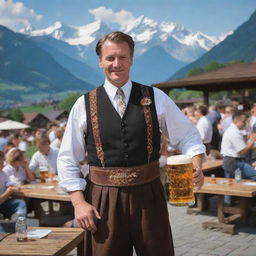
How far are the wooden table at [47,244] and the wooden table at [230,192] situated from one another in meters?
2.39

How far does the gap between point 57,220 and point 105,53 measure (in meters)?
4.15

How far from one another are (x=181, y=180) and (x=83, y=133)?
1.47ft

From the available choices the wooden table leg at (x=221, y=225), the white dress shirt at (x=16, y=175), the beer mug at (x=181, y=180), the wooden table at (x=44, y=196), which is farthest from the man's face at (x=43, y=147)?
the beer mug at (x=181, y=180)

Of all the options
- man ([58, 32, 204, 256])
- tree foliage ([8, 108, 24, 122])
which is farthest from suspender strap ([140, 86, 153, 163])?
tree foliage ([8, 108, 24, 122])

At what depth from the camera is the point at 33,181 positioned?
5.90 metres

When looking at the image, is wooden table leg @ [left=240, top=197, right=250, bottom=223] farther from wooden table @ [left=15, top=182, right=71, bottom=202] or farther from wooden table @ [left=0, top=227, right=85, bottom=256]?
wooden table @ [left=0, top=227, right=85, bottom=256]

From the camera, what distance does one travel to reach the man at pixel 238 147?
5.75 m

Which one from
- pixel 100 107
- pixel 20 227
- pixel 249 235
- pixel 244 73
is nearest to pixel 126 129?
pixel 100 107

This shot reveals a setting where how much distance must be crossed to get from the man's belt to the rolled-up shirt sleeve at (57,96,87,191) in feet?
0.27

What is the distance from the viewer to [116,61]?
1.81 meters

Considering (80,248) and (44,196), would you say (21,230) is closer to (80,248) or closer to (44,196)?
(80,248)

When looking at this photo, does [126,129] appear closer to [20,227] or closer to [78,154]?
[78,154]

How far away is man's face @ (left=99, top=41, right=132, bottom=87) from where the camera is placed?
181cm

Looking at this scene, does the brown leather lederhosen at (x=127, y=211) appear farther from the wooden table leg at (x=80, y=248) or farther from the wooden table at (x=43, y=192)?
the wooden table at (x=43, y=192)
